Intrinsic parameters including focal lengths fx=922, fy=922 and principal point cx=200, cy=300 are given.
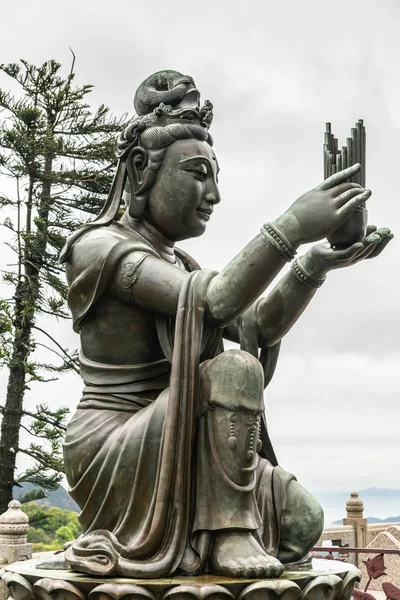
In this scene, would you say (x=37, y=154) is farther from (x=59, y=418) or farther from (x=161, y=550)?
(x=161, y=550)

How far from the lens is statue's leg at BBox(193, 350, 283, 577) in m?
3.74

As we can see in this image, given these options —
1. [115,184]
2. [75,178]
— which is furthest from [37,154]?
[115,184]

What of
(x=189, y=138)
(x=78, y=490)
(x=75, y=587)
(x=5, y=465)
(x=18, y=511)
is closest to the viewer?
(x=75, y=587)

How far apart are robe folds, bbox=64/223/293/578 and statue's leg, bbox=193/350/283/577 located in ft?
0.17

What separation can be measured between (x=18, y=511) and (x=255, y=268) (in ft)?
33.1

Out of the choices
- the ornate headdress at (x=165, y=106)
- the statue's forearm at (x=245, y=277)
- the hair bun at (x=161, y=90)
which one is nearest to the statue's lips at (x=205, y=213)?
the ornate headdress at (x=165, y=106)

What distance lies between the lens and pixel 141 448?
3855 mm

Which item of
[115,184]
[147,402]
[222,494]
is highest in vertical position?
[115,184]

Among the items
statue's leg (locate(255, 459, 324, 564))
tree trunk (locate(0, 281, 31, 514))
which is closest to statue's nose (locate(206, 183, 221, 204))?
statue's leg (locate(255, 459, 324, 564))

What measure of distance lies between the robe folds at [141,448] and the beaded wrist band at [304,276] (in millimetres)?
426

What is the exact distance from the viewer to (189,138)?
4.38 m

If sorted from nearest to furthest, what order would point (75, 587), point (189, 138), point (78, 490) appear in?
point (75, 587) < point (78, 490) < point (189, 138)

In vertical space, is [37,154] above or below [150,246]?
above

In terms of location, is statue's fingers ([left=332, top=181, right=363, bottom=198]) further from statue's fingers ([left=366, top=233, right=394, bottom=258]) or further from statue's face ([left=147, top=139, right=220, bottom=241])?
statue's face ([left=147, top=139, right=220, bottom=241])
